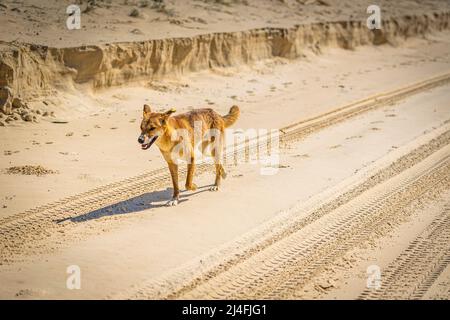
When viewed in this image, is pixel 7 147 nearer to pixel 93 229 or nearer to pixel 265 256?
pixel 93 229

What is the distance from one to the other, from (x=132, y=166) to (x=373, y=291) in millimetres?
5928

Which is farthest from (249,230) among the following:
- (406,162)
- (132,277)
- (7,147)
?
(7,147)

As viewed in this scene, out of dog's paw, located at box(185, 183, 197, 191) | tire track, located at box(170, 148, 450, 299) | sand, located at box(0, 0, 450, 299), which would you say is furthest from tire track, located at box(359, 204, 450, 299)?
dog's paw, located at box(185, 183, 197, 191)

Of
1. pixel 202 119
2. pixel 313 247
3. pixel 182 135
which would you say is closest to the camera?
pixel 313 247

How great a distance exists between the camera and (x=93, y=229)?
9.33 metres

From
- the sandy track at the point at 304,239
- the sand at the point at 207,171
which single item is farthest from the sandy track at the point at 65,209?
the sandy track at the point at 304,239

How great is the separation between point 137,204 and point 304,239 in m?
2.84

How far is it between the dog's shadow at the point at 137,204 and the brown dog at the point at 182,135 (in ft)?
0.80

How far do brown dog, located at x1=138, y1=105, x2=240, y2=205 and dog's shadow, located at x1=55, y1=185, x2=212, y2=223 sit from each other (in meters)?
0.25

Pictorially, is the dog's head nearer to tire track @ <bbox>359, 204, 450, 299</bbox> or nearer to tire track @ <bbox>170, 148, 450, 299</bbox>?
tire track @ <bbox>170, 148, 450, 299</bbox>

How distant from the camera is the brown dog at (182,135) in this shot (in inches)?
384

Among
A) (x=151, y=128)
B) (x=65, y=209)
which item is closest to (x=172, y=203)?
(x=151, y=128)

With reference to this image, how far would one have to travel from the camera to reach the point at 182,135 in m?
10.3

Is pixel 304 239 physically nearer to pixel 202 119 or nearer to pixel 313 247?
pixel 313 247
